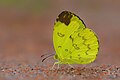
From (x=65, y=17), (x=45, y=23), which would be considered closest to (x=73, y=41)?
(x=65, y=17)

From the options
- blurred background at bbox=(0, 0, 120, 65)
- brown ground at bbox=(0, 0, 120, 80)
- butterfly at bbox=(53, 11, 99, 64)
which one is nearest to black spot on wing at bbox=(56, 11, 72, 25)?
butterfly at bbox=(53, 11, 99, 64)

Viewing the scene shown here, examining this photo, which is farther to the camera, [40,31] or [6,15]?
[6,15]

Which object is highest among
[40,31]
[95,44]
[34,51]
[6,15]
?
[6,15]

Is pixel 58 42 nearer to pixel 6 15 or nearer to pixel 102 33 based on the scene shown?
pixel 102 33

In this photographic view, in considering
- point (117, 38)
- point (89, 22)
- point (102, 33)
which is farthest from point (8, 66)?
point (89, 22)

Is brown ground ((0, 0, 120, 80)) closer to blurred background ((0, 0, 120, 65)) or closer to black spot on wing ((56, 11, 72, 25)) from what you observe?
blurred background ((0, 0, 120, 65))

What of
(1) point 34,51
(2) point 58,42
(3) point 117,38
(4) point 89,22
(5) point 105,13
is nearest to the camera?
(2) point 58,42
